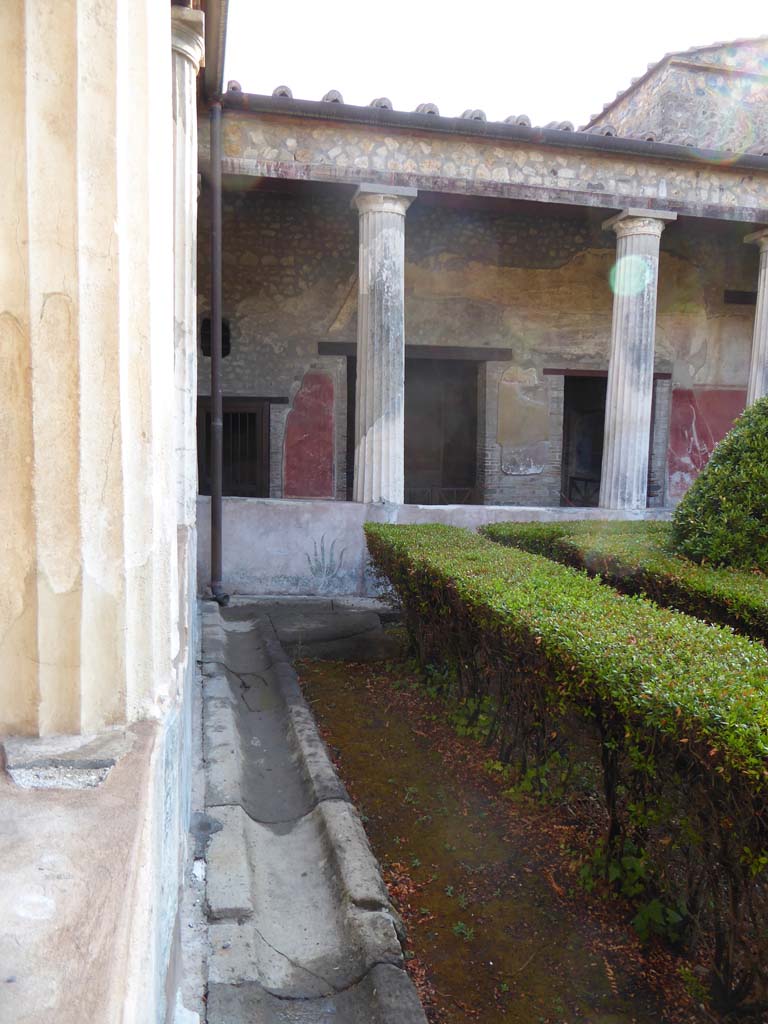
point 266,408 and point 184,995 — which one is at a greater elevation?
point 266,408

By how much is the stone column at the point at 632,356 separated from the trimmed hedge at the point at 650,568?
1.62 meters

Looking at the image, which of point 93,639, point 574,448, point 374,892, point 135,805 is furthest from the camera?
point 574,448

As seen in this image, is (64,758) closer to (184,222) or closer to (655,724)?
(655,724)

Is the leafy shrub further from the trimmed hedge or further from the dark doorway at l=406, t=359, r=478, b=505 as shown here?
the dark doorway at l=406, t=359, r=478, b=505

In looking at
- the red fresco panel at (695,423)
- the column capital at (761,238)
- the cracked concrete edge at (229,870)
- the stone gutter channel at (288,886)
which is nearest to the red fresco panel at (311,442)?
the red fresco panel at (695,423)

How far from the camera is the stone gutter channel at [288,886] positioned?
2.01m

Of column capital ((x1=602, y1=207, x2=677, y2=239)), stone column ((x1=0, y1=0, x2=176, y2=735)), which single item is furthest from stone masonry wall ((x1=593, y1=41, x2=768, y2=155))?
stone column ((x1=0, y1=0, x2=176, y2=735))

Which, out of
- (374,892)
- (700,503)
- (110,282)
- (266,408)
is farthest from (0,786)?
(266,408)

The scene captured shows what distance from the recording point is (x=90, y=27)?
1.10m

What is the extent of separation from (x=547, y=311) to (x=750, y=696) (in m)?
8.82

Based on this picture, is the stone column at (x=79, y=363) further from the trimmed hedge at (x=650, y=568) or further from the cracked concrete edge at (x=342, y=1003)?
the trimmed hedge at (x=650, y=568)

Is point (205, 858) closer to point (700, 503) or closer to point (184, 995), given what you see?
point (184, 995)

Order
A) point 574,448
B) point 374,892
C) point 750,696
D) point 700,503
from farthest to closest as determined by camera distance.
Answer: point 574,448
point 700,503
point 374,892
point 750,696

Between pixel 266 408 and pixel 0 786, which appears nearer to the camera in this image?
pixel 0 786
